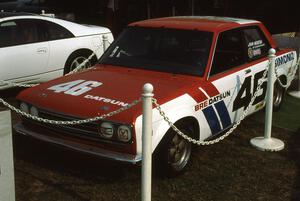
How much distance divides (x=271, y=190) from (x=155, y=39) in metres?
2.30

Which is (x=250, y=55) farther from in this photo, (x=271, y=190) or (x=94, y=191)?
(x=94, y=191)

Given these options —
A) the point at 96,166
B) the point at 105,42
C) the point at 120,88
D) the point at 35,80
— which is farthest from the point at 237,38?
the point at 35,80

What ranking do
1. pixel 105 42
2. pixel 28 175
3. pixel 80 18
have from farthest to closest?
1. pixel 80 18
2. pixel 105 42
3. pixel 28 175

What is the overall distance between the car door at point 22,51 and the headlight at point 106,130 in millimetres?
3688

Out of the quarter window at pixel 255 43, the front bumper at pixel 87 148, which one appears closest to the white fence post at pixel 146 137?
the front bumper at pixel 87 148

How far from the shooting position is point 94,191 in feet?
15.0

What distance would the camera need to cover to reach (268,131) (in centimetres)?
579

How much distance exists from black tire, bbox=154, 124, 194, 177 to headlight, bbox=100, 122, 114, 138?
49 centimetres

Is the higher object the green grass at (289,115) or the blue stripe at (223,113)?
Result: the blue stripe at (223,113)

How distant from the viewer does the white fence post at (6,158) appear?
3.39 metres

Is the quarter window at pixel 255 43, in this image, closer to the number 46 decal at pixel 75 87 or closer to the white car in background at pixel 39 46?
the number 46 decal at pixel 75 87

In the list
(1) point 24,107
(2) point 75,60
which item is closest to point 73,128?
(1) point 24,107

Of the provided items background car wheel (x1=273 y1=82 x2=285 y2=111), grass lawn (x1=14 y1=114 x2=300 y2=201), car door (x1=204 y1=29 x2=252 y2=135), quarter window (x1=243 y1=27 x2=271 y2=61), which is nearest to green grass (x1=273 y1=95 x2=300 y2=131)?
background car wheel (x1=273 y1=82 x2=285 y2=111)

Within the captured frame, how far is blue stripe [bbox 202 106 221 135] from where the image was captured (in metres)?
5.00
